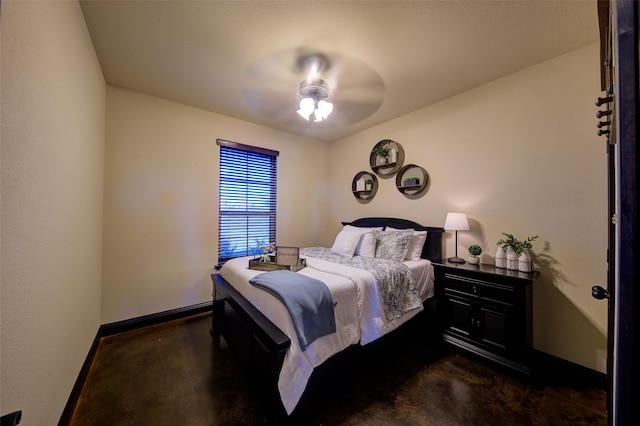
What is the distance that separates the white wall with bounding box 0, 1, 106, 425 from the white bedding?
1.14 m

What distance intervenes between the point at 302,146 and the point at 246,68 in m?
2.02

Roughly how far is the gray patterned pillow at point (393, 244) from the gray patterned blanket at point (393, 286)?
0.60 ft

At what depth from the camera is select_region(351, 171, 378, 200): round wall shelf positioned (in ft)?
12.5

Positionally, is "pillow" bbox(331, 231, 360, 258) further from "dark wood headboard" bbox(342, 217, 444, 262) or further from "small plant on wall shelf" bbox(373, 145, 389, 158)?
"small plant on wall shelf" bbox(373, 145, 389, 158)

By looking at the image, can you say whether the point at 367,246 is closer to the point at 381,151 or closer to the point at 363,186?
the point at 363,186

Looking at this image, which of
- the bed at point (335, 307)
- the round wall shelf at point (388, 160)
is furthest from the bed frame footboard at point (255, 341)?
the round wall shelf at point (388, 160)

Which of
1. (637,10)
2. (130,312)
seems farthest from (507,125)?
(130,312)

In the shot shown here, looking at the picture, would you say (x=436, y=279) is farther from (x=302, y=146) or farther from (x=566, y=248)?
(x=302, y=146)

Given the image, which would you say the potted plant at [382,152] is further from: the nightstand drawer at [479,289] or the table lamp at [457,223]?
the nightstand drawer at [479,289]

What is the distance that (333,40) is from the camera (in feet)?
6.37

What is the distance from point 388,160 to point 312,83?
1.73 meters

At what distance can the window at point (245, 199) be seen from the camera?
348 cm

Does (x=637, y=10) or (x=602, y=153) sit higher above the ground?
(x=602, y=153)

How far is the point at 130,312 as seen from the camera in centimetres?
274
